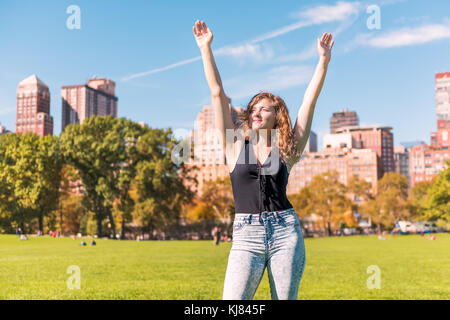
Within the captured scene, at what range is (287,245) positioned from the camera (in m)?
3.31

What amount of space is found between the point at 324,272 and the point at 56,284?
33.0 ft

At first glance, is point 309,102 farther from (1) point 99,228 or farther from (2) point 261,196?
(1) point 99,228

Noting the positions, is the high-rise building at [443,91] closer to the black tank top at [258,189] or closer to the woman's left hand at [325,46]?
the woman's left hand at [325,46]

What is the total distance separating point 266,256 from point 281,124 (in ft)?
3.25

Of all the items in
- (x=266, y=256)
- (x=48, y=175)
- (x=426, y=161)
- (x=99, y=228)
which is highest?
(x=426, y=161)

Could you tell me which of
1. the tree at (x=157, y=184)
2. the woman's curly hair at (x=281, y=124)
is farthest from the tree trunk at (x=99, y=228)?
the woman's curly hair at (x=281, y=124)

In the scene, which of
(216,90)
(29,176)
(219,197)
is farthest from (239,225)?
(219,197)

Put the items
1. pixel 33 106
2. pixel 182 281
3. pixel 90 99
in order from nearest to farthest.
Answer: pixel 182 281
pixel 33 106
pixel 90 99

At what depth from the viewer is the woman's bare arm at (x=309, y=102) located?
11.9ft

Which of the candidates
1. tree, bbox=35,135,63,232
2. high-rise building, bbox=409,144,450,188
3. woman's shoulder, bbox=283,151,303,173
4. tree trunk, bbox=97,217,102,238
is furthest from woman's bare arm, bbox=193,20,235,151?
high-rise building, bbox=409,144,450,188

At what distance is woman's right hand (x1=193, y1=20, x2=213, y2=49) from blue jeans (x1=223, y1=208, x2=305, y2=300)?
1320mm

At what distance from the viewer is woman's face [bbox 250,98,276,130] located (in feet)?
11.7

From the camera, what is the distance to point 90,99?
160 meters

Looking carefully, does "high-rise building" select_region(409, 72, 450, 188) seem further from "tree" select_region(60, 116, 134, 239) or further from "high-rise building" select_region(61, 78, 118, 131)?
"tree" select_region(60, 116, 134, 239)
